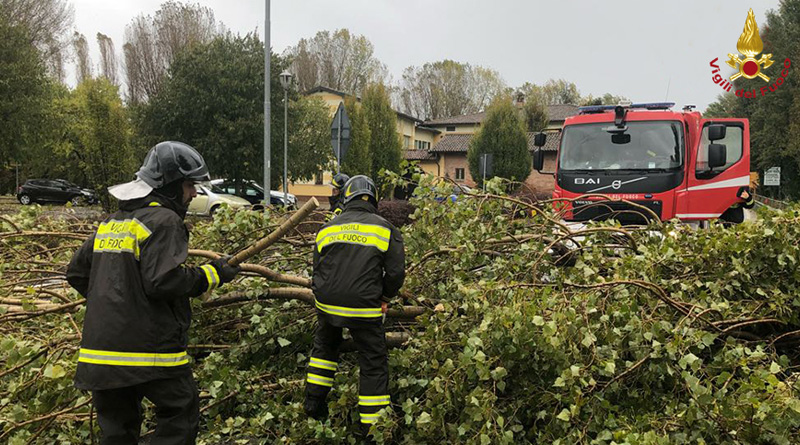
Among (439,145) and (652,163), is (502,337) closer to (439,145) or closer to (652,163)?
(652,163)

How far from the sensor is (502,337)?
10.4 feet

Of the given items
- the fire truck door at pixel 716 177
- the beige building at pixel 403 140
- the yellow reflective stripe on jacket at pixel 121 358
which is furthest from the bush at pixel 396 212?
the beige building at pixel 403 140

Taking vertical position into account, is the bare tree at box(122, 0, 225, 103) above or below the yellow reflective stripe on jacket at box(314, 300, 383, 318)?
above

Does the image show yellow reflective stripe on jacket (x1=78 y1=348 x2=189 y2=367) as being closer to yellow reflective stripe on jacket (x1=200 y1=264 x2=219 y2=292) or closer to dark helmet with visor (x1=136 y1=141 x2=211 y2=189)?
yellow reflective stripe on jacket (x1=200 y1=264 x2=219 y2=292)

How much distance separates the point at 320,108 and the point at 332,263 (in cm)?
3100

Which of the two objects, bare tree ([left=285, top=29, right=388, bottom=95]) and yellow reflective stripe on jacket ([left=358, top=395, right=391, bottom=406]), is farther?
bare tree ([left=285, top=29, right=388, bottom=95])

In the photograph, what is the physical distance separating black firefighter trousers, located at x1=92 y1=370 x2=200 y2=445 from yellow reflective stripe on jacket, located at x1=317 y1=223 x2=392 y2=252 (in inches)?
50.7

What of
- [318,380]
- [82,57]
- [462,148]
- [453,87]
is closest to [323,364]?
[318,380]

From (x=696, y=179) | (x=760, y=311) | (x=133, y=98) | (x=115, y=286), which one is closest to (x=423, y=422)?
(x=115, y=286)

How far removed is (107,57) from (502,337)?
47.2m

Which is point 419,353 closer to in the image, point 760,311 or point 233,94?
point 760,311

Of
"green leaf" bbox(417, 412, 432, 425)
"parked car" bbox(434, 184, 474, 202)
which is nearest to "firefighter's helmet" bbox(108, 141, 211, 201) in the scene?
"green leaf" bbox(417, 412, 432, 425)

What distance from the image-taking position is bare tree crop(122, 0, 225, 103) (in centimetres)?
3697

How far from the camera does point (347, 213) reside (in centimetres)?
386
